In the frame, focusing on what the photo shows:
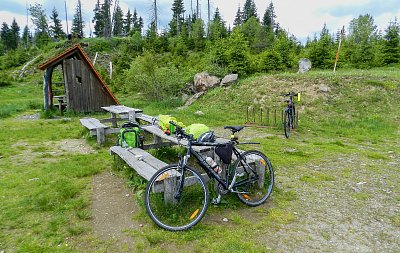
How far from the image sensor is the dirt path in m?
3.39

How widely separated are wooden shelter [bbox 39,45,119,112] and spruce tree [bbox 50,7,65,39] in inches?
1988

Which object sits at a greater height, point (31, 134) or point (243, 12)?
point (243, 12)

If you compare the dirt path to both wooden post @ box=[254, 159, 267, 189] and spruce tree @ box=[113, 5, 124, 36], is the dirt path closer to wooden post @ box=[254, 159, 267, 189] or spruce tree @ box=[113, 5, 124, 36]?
wooden post @ box=[254, 159, 267, 189]

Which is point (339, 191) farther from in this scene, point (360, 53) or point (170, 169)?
point (360, 53)

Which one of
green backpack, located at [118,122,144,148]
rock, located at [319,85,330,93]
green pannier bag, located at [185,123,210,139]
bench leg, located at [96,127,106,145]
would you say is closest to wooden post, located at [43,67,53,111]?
bench leg, located at [96,127,106,145]

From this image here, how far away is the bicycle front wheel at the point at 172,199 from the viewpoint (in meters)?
3.60

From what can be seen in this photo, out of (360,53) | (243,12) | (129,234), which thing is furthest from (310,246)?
(243,12)

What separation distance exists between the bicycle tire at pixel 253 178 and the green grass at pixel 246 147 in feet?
0.56

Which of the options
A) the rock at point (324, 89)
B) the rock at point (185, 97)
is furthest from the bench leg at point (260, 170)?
the rock at point (185, 97)

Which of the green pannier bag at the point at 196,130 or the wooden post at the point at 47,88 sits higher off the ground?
the wooden post at the point at 47,88

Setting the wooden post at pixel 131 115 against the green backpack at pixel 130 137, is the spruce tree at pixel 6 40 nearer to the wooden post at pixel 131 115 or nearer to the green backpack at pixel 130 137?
the wooden post at pixel 131 115

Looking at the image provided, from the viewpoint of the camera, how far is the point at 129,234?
138 inches

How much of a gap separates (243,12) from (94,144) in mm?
56497

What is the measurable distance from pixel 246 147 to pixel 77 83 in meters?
12.1
